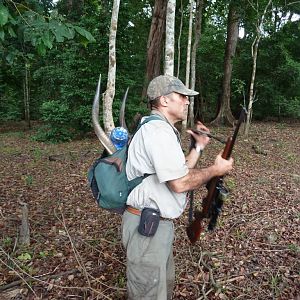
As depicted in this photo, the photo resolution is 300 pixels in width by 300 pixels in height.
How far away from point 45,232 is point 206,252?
2261mm

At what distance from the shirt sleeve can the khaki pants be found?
1.60ft

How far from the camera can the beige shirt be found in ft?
6.84

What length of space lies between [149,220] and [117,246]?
2065 millimetres

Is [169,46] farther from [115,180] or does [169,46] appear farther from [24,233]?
[115,180]

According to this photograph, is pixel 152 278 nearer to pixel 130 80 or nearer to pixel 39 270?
pixel 39 270

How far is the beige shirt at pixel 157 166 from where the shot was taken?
6.84ft

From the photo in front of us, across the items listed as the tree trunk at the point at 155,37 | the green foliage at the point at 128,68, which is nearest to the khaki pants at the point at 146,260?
the green foliage at the point at 128,68

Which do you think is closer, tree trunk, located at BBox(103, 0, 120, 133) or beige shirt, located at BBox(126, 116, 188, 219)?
beige shirt, located at BBox(126, 116, 188, 219)

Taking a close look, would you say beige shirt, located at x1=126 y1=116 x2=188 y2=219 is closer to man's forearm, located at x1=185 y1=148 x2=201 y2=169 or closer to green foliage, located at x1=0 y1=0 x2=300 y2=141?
man's forearm, located at x1=185 y1=148 x2=201 y2=169

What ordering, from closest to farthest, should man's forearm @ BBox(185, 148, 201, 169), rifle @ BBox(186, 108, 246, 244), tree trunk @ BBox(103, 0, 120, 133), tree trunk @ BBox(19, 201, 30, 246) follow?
1. rifle @ BBox(186, 108, 246, 244)
2. man's forearm @ BBox(185, 148, 201, 169)
3. tree trunk @ BBox(19, 201, 30, 246)
4. tree trunk @ BBox(103, 0, 120, 133)

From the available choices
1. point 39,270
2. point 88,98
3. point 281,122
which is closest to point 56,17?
point 39,270

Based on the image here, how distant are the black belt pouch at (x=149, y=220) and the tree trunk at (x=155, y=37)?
11.6 m

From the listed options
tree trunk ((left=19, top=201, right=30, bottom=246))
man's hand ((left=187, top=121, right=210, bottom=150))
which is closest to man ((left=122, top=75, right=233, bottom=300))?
man's hand ((left=187, top=121, right=210, bottom=150))

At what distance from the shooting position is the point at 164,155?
2.08 metres
